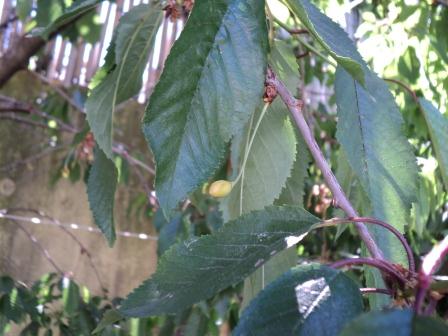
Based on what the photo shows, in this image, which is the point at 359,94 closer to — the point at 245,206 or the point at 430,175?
the point at 245,206

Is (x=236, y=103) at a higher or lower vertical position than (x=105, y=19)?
lower

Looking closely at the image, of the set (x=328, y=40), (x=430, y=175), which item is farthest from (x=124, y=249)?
(x=328, y=40)

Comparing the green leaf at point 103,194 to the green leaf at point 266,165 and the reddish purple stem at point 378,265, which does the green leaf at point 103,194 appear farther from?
the reddish purple stem at point 378,265

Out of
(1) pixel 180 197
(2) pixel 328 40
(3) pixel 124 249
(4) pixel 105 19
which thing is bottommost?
(3) pixel 124 249

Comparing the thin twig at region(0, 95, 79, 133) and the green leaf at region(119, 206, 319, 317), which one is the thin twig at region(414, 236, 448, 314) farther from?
the thin twig at region(0, 95, 79, 133)

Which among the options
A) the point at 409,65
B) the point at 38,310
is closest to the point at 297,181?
the point at 409,65

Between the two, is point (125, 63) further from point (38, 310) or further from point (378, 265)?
point (38, 310)

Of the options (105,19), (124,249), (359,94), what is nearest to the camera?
(359,94)
